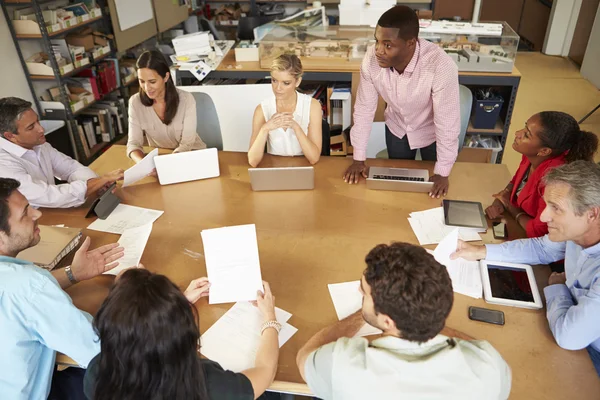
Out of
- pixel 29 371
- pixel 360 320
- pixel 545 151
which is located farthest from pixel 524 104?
pixel 29 371

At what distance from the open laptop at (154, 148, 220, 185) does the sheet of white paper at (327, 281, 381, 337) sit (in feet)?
3.05

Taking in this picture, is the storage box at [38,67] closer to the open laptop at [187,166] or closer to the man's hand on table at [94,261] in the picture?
the open laptop at [187,166]

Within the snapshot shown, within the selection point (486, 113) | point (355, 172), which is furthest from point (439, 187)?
point (486, 113)

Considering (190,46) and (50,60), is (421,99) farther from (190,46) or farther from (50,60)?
(50,60)

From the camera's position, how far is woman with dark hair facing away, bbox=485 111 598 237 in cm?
173

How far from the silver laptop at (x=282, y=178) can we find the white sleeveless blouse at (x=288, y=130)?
16.1 inches

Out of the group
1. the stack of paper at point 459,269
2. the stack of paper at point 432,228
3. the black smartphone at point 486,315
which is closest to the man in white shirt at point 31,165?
the stack of paper at point 432,228

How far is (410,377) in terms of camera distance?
37.4 inches

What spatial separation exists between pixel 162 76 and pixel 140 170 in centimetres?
65

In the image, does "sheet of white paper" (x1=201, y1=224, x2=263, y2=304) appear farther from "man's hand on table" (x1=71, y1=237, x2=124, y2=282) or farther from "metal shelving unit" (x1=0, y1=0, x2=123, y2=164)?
"metal shelving unit" (x1=0, y1=0, x2=123, y2=164)

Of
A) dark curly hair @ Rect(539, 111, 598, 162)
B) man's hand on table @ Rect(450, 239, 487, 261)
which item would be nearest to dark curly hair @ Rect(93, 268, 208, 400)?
man's hand on table @ Rect(450, 239, 487, 261)

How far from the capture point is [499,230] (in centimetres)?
173

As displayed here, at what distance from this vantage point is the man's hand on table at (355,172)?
2.08 meters

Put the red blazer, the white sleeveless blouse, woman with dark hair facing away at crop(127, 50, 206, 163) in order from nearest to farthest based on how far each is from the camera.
A: the red blazer, the white sleeveless blouse, woman with dark hair facing away at crop(127, 50, 206, 163)
